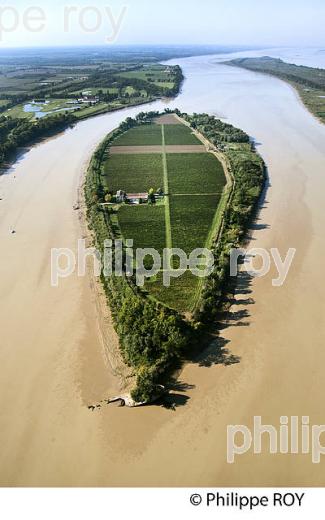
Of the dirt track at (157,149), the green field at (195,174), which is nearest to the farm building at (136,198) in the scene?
the green field at (195,174)

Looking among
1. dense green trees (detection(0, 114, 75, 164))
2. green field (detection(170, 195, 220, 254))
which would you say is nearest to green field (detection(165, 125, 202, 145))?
dense green trees (detection(0, 114, 75, 164))

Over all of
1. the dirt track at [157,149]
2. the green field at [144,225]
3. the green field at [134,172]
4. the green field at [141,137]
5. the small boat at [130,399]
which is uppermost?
the green field at [141,137]

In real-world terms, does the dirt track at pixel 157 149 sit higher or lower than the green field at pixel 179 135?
lower

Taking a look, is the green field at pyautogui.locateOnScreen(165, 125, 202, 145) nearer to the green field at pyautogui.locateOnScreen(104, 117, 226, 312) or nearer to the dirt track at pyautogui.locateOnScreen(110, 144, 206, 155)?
the green field at pyautogui.locateOnScreen(104, 117, 226, 312)

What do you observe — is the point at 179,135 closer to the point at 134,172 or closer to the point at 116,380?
the point at 134,172

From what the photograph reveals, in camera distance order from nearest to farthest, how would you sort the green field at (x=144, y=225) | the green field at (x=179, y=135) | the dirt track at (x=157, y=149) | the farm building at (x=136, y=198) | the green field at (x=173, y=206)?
the green field at (x=173, y=206), the green field at (x=144, y=225), the farm building at (x=136, y=198), the dirt track at (x=157, y=149), the green field at (x=179, y=135)

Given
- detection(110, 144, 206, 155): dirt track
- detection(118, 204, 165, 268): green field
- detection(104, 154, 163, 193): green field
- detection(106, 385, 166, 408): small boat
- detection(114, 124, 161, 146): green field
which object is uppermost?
detection(114, 124, 161, 146): green field

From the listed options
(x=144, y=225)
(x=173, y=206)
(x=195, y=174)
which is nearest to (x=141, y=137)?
(x=195, y=174)

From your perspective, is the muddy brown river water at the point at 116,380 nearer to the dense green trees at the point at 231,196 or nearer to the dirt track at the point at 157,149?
the dense green trees at the point at 231,196

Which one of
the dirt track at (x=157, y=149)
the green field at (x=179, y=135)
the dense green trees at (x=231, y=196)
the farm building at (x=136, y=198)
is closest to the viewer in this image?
the dense green trees at (x=231, y=196)
